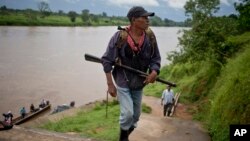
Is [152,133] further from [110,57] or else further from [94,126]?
[110,57]

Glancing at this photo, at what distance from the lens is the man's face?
4.14 m

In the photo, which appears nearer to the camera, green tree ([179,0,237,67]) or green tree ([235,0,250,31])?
green tree ([179,0,237,67])

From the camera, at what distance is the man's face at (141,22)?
4.14m

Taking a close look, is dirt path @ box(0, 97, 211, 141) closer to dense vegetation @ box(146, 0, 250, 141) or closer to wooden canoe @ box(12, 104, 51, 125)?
dense vegetation @ box(146, 0, 250, 141)

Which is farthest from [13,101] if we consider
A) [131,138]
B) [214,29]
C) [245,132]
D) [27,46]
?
[27,46]

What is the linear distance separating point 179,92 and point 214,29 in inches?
212

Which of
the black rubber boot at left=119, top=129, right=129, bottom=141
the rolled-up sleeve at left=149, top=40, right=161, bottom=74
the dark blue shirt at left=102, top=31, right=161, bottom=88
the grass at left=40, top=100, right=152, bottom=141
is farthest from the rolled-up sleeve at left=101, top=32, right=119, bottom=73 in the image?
the grass at left=40, top=100, right=152, bottom=141

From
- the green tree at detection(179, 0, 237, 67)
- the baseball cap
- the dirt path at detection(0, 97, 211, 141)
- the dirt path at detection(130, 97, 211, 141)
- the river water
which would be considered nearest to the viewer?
the baseball cap

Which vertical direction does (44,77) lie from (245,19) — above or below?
below

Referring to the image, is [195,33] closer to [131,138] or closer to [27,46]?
[131,138]

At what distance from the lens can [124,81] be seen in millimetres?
4297

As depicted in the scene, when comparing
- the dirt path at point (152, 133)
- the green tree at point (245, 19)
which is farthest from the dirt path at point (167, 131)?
the green tree at point (245, 19)

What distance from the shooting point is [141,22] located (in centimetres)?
416

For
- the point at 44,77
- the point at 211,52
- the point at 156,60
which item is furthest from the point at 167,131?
the point at 44,77
